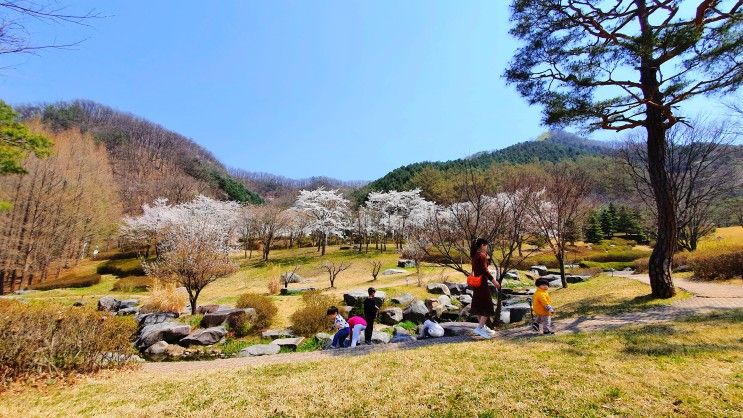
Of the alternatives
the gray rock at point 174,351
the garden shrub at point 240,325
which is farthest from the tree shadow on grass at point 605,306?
the gray rock at point 174,351

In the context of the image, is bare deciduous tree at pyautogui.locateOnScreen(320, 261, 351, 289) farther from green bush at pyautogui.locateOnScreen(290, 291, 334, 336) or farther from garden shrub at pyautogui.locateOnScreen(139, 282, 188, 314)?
green bush at pyautogui.locateOnScreen(290, 291, 334, 336)

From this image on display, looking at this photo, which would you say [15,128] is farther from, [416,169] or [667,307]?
[416,169]

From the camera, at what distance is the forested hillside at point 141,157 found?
5278 centimetres

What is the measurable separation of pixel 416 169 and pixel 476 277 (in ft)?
196

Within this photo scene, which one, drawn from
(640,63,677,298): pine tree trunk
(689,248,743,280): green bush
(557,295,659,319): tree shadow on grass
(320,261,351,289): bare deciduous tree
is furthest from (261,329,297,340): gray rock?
(689,248,743,280): green bush

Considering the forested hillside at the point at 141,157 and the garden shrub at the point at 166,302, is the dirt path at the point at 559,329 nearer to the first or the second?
the garden shrub at the point at 166,302

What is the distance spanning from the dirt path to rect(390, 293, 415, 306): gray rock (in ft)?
28.3

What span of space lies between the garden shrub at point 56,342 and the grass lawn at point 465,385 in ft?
1.83

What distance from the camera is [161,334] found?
11.9 meters

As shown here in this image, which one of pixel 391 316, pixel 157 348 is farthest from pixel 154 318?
pixel 391 316

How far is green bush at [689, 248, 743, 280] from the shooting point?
1302 cm

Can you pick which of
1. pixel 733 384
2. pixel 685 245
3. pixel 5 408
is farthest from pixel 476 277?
pixel 685 245

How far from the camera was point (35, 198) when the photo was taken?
2756cm

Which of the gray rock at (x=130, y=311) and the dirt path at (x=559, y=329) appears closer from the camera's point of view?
the dirt path at (x=559, y=329)
